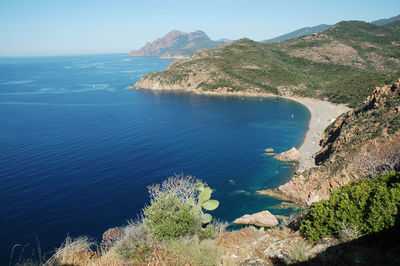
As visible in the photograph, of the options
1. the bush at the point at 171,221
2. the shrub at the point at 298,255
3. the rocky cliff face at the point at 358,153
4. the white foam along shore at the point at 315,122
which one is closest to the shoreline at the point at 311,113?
the white foam along shore at the point at 315,122

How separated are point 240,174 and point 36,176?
4242cm

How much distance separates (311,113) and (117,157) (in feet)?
261

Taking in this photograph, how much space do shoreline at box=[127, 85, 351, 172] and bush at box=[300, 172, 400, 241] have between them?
43.3 metres

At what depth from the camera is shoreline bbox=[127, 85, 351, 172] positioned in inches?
2458

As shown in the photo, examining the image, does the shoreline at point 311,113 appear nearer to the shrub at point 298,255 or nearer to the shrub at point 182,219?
the shrub at point 182,219

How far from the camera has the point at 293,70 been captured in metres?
162

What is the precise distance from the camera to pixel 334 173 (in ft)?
132

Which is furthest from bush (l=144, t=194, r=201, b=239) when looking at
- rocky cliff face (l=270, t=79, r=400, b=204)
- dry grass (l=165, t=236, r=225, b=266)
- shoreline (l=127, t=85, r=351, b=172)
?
shoreline (l=127, t=85, r=351, b=172)

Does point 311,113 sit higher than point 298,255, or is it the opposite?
point 298,255

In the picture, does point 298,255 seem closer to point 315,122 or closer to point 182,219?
point 182,219

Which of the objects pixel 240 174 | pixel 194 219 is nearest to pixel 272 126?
pixel 240 174

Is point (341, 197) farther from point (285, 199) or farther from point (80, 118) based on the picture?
point (80, 118)

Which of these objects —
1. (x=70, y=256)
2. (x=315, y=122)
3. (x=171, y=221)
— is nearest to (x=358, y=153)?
(x=171, y=221)

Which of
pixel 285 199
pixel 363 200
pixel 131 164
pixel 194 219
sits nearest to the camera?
pixel 363 200
